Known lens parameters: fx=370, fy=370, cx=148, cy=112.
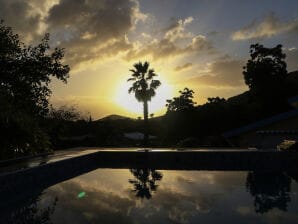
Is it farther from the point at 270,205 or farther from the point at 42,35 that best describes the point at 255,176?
the point at 42,35

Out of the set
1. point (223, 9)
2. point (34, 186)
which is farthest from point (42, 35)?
point (223, 9)

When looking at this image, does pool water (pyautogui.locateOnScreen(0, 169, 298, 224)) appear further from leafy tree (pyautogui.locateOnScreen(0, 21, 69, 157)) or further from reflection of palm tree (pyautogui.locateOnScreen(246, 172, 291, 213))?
leafy tree (pyautogui.locateOnScreen(0, 21, 69, 157))

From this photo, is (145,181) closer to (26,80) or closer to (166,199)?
(166,199)

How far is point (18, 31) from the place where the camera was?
729 inches

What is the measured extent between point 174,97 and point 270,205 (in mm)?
30036

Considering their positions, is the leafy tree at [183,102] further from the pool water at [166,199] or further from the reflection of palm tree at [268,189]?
the reflection of palm tree at [268,189]

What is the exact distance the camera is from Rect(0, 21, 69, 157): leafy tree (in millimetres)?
16891

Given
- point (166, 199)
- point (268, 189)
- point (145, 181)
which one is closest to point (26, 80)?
point (145, 181)

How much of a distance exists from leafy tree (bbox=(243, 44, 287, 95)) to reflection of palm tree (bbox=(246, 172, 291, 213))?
909 inches

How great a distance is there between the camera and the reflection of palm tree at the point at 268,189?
12.1 m

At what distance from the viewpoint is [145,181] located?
56.6 ft

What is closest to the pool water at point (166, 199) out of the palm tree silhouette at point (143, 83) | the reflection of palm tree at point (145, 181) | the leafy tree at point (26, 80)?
the reflection of palm tree at point (145, 181)

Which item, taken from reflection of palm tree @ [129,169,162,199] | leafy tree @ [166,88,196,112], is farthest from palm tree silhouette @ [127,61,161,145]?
reflection of palm tree @ [129,169,162,199]

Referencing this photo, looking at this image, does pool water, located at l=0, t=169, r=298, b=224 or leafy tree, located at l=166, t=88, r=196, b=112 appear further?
leafy tree, located at l=166, t=88, r=196, b=112
